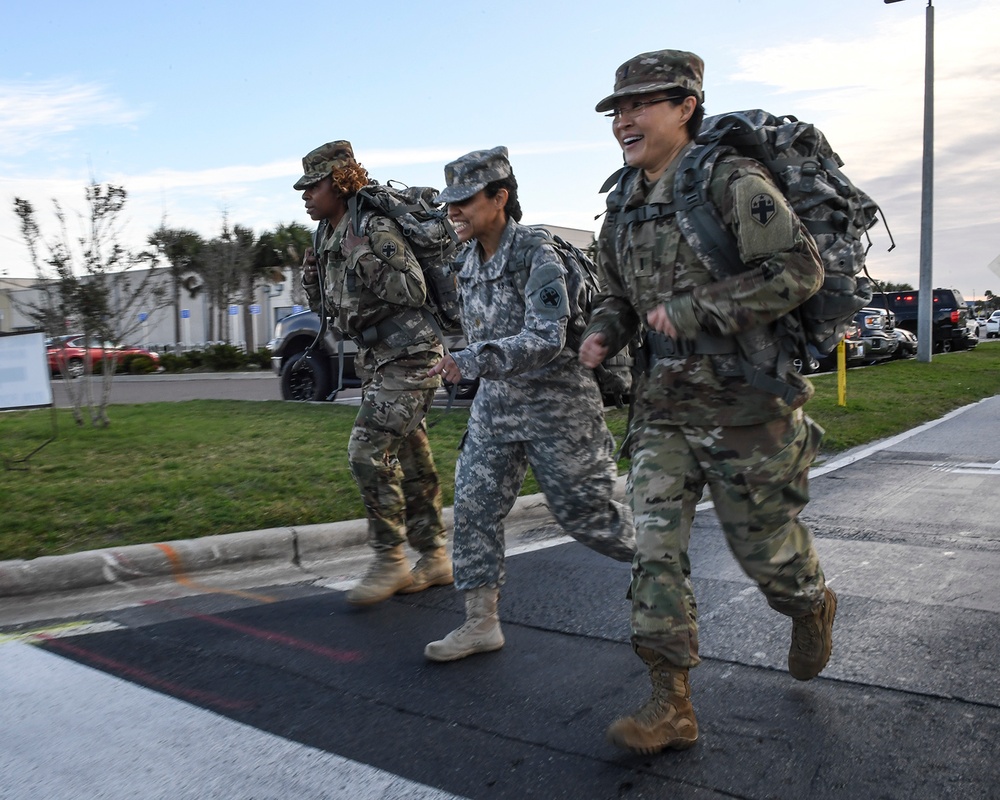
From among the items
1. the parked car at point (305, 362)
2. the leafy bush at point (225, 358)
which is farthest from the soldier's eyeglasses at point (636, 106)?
the leafy bush at point (225, 358)

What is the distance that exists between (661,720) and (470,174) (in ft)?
6.87

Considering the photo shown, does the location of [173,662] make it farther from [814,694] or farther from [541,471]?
[814,694]

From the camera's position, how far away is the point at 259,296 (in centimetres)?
6044

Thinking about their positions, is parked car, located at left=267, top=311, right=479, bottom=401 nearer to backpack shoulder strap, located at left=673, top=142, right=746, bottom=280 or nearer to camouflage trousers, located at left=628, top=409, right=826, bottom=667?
camouflage trousers, located at left=628, top=409, right=826, bottom=667

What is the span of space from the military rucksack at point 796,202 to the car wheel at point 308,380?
11.1m

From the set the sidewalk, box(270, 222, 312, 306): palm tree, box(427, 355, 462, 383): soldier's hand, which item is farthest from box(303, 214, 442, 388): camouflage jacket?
box(270, 222, 312, 306): palm tree

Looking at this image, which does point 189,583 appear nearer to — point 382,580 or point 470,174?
point 382,580

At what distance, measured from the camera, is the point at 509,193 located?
13.5 ft

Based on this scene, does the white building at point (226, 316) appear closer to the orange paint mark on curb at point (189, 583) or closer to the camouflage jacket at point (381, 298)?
the orange paint mark on curb at point (189, 583)

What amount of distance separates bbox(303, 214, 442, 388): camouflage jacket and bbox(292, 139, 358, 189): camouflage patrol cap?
23 centimetres

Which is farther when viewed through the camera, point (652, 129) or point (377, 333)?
point (377, 333)

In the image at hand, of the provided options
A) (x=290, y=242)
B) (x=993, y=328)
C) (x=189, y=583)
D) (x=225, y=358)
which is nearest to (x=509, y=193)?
(x=189, y=583)

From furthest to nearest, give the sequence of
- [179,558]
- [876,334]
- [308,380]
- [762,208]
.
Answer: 1. [876,334]
2. [308,380]
3. [179,558]
4. [762,208]

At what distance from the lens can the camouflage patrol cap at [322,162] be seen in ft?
16.1
